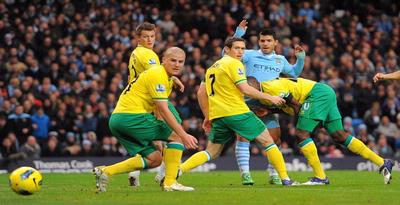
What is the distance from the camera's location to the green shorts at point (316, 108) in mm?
15422

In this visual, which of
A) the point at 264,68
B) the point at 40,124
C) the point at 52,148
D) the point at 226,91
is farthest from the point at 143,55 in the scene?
the point at 40,124

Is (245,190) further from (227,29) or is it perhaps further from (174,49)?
(227,29)

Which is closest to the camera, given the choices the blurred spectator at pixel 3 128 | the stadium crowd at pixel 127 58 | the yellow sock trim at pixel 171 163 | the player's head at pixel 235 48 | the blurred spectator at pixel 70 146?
the yellow sock trim at pixel 171 163

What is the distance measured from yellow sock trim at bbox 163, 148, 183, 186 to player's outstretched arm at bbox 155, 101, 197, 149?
2.69ft

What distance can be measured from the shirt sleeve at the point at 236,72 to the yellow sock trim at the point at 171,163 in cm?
150

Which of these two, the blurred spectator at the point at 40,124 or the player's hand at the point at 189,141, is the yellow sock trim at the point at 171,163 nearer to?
the player's hand at the point at 189,141

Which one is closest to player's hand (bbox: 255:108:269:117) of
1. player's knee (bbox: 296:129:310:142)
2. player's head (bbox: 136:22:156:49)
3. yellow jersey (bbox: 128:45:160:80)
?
player's knee (bbox: 296:129:310:142)

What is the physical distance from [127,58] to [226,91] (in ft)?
45.1

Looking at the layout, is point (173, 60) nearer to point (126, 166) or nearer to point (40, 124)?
point (126, 166)

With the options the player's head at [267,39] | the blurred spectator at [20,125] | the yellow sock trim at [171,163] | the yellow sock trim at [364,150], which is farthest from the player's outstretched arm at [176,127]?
the blurred spectator at [20,125]

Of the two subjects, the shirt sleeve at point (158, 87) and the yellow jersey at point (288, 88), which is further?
the yellow jersey at point (288, 88)

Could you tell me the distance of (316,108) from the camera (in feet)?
50.7

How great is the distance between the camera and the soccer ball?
41.0ft

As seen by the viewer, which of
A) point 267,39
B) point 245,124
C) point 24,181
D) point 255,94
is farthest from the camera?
point 267,39
